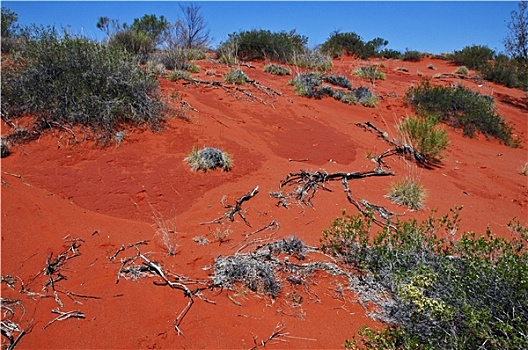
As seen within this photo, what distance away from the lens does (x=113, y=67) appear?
23.1 ft

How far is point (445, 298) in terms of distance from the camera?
2.71 meters

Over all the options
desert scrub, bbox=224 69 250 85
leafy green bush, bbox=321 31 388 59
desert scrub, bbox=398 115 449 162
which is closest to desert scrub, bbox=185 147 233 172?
desert scrub, bbox=398 115 449 162

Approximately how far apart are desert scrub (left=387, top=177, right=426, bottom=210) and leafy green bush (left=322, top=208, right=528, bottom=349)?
1.74m

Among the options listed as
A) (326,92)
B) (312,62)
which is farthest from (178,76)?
(312,62)

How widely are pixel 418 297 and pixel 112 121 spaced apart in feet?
17.4

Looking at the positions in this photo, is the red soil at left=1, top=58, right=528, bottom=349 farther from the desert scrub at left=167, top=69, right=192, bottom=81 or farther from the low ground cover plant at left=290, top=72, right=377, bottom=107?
the low ground cover plant at left=290, top=72, right=377, bottom=107

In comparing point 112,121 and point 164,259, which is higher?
point 112,121

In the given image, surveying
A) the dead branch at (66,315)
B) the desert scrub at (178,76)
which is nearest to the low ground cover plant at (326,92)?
the desert scrub at (178,76)

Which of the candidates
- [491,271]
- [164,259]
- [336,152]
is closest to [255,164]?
[336,152]

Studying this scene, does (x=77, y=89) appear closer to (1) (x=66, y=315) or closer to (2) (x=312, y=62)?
(1) (x=66, y=315)

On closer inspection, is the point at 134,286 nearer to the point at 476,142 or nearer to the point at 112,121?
the point at 112,121

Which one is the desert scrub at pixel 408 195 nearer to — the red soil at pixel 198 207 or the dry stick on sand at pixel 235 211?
the red soil at pixel 198 207

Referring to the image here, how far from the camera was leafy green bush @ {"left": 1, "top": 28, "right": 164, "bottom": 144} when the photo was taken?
20.7 ft

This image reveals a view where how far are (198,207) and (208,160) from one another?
1.05 m
